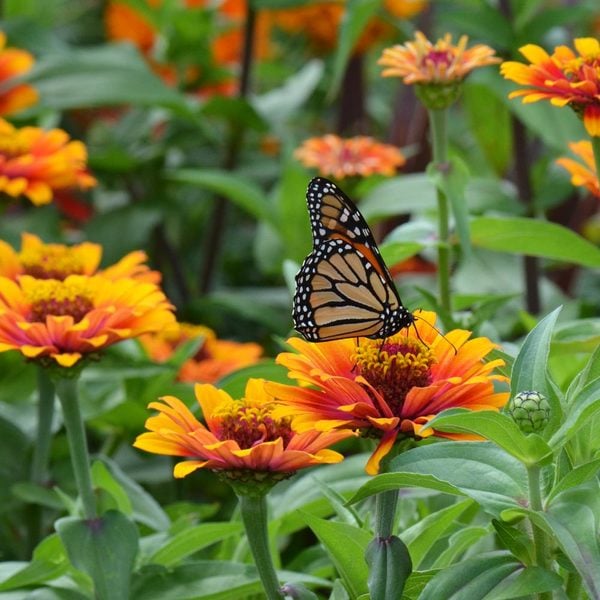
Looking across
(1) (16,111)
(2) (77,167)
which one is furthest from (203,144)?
(2) (77,167)

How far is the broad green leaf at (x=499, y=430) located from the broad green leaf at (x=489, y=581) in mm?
51

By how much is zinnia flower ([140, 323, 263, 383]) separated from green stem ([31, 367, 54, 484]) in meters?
0.20

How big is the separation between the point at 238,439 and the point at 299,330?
0.09 metres

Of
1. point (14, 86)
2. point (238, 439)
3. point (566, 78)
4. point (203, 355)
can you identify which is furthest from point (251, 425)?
point (14, 86)

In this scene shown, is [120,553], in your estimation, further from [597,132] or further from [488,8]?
[488,8]

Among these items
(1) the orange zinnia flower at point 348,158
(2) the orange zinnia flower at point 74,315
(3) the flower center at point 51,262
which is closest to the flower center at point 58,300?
(2) the orange zinnia flower at point 74,315

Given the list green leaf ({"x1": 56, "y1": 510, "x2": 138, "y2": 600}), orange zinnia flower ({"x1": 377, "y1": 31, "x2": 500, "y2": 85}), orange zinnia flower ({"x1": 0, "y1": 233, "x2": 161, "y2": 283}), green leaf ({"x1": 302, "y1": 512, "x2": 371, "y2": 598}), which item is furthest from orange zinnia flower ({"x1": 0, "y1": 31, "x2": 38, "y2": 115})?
green leaf ({"x1": 302, "y1": 512, "x2": 371, "y2": 598})

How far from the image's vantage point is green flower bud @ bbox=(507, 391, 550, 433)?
543 millimetres

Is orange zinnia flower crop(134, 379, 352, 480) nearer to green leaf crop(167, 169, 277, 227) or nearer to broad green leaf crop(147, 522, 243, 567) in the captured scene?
broad green leaf crop(147, 522, 243, 567)

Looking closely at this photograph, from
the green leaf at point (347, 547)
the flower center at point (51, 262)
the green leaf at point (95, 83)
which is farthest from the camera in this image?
the green leaf at point (95, 83)

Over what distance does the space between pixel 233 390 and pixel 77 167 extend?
25 cm

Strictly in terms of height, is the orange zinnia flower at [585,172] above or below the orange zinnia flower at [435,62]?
below

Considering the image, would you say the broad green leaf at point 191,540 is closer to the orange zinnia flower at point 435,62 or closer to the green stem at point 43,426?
the green stem at point 43,426

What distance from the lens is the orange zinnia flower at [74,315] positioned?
2.28 ft
